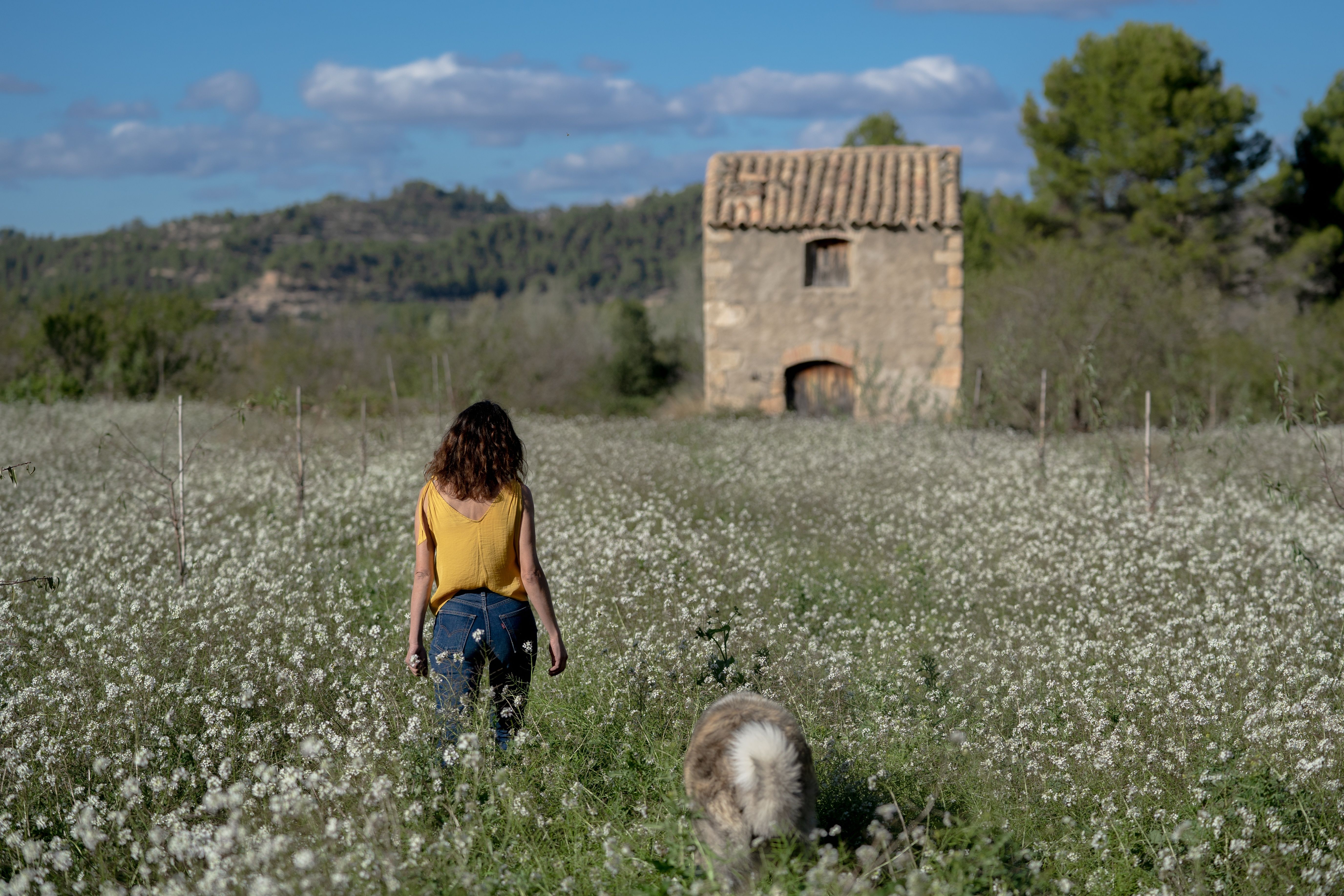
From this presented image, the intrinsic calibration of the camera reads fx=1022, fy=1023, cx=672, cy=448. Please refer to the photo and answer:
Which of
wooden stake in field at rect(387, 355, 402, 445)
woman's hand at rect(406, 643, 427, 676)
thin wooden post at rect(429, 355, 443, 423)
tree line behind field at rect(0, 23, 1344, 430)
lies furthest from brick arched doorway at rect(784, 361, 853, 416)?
woman's hand at rect(406, 643, 427, 676)

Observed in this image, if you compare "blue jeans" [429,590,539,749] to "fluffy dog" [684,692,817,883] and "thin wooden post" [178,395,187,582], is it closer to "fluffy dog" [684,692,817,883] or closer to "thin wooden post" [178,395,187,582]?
"fluffy dog" [684,692,817,883]

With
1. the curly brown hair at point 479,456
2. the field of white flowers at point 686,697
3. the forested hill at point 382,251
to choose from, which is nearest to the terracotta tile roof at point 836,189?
the field of white flowers at point 686,697

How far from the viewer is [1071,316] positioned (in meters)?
19.5

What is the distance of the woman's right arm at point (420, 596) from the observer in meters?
4.38

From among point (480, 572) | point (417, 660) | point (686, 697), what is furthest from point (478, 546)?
point (686, 697)

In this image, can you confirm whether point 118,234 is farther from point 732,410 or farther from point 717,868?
point 717,868

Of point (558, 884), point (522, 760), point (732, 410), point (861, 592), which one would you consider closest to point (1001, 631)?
point (861, 592)

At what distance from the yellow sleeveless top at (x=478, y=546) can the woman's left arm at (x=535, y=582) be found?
0.03 meters

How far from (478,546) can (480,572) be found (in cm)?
11

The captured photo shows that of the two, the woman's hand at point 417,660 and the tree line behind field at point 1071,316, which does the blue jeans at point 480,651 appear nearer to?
the woman's hand at point 417,660

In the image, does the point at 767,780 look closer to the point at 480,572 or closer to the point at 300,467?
the point at 480,572

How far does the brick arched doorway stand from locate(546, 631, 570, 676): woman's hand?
591 inches

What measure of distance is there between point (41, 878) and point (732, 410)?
16144 millimetres

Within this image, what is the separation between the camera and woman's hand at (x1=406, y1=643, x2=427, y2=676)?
4.35 metres
